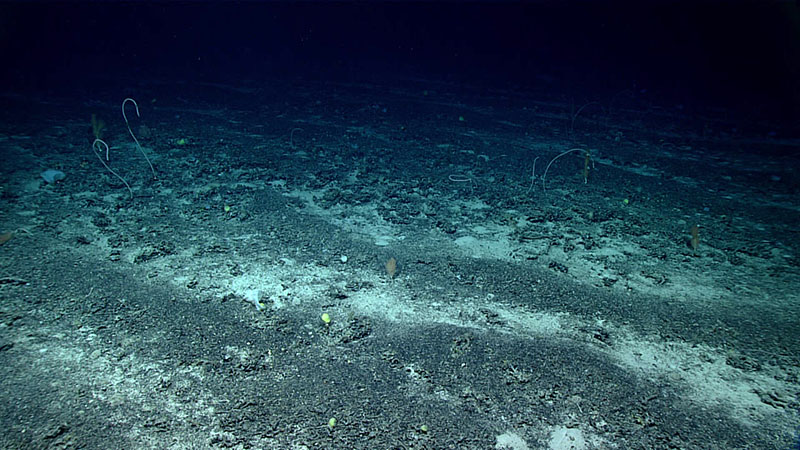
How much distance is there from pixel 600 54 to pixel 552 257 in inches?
397

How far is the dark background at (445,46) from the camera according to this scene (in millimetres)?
9680

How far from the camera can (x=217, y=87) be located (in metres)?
9.59

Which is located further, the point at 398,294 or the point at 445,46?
the point at 445,46

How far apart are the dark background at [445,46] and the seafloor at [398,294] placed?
12.3 ft

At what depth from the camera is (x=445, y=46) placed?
13078 millimetres

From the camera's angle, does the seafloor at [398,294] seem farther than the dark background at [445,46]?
No

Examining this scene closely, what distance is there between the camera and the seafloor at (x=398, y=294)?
2287 mm

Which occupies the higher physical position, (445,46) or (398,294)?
(445,46)

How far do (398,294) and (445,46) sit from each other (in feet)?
37.8

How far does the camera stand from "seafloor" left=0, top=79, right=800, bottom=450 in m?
2.29

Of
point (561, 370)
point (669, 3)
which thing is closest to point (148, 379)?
point (561, 370)

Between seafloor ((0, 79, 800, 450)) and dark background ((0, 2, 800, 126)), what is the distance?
148 inches

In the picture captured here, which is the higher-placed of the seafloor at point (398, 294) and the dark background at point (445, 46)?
the dark background at point (445, 46)

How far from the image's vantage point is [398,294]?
10.9 ft
